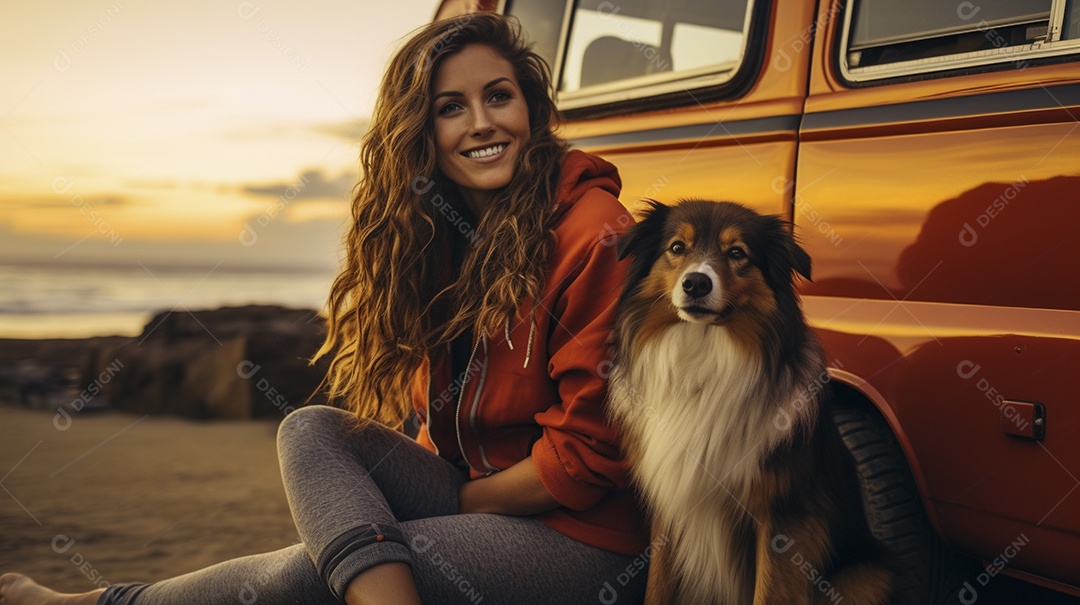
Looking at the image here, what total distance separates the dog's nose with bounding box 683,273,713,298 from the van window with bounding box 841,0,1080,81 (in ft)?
3.07

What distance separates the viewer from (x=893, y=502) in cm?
233

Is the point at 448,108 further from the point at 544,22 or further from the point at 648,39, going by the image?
the point at 544,22

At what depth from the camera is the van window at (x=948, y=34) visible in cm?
209

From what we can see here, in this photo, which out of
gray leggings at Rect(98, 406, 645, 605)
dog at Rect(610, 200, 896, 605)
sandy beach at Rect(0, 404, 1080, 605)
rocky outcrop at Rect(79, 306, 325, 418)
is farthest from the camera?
rocky outcrop at Rect(79, 306, 325, 418)

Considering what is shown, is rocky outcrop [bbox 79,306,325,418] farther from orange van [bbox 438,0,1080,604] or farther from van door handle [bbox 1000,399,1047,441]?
van door handle [bbox 1000,399,1047,441]

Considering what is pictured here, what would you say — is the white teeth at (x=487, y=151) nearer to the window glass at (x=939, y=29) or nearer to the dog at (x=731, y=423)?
the dog at (x=731, y=423)

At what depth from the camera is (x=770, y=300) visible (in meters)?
2.05

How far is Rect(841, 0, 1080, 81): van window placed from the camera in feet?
6.86

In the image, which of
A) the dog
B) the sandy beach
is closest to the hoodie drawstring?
the dog

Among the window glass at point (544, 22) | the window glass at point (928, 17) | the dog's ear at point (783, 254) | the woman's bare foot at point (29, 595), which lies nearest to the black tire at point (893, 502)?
the dog's ear at point (783, 254)

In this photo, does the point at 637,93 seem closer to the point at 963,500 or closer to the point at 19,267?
the point at 963,500

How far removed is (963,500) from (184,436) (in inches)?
211

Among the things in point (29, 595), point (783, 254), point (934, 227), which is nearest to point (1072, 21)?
point (934, 227)

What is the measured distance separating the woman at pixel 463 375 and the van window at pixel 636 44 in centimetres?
68
